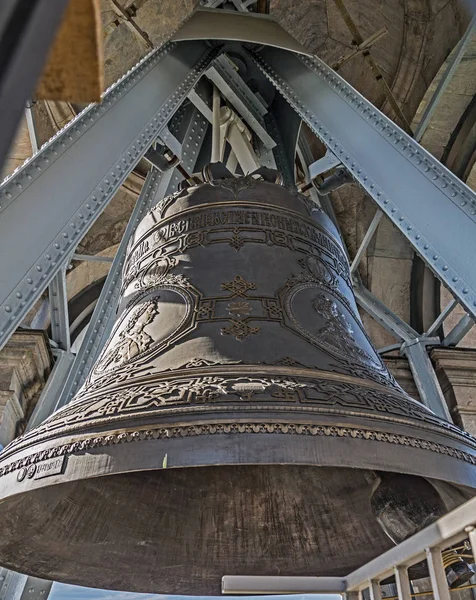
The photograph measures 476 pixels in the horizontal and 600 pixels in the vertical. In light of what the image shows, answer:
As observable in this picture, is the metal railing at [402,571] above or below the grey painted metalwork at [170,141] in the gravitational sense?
below

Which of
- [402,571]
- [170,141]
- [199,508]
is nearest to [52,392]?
[170,141]

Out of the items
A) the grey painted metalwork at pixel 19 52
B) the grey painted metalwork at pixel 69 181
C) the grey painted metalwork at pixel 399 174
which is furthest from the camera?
the grey painted metalwork at pixel 399 174

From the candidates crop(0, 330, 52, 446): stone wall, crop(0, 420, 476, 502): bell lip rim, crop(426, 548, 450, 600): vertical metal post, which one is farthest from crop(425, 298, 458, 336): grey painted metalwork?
crop(426, 548, 450, 600): vertical metal post

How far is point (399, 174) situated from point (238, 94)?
5.83 ft

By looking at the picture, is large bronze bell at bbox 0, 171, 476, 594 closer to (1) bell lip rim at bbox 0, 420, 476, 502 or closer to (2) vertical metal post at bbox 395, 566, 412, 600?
(1) bell lip rim at bbox 0, 420, 476, 502

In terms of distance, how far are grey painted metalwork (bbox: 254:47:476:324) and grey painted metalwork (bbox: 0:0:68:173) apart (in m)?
1.65

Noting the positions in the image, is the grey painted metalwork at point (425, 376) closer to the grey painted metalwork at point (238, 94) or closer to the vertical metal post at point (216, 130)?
the grey painted metalwork at point (238, 94)

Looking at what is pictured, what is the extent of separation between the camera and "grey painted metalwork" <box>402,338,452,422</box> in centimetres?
411

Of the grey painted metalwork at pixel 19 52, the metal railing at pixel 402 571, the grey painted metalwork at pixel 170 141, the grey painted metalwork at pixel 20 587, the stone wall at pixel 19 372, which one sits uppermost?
the grey painted metalwork at pixel 170 141

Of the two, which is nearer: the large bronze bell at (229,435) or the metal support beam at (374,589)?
the large bronze bell at (229,435)

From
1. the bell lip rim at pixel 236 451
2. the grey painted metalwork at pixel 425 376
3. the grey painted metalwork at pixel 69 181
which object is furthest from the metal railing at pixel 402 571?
the grey painted metalwork at pixel 425 376

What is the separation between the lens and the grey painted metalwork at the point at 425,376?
4109 millimetres

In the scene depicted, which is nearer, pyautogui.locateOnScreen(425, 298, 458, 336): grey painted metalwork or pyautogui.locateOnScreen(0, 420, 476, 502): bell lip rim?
pyautogui.locateOnScreen(0, 420, 476, 502): bell lip rim

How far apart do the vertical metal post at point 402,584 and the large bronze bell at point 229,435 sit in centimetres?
20
